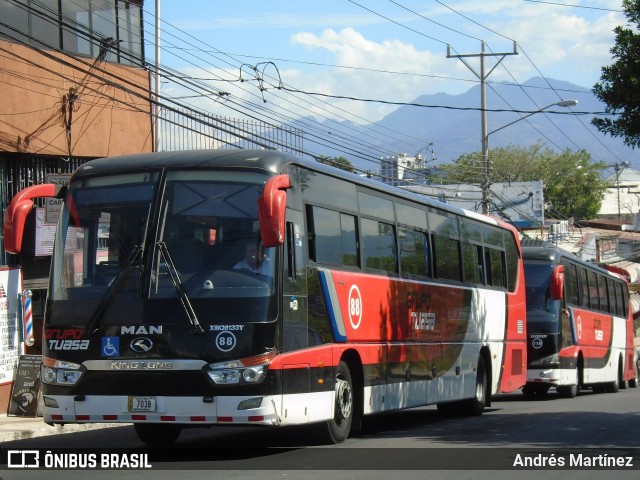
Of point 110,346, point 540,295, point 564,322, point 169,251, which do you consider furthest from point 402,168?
point 110,346

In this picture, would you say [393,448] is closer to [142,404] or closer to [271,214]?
[142,404]

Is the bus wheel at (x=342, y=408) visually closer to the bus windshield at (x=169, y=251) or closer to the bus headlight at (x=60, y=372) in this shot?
the bus windshield at (x=169, y=251)

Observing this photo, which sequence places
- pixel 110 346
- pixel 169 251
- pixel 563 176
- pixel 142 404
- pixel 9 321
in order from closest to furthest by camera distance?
pixel 142 404
pixel 110 346
pixel 169 251
pixel 9 321
pixel 563 176

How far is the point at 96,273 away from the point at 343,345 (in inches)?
124

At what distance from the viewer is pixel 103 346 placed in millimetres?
10664

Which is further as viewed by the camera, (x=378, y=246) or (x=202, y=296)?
(x=378, y=246)

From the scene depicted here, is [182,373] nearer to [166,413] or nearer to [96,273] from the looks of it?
[166,413]

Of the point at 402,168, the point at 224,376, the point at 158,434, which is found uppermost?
the point at 402,168

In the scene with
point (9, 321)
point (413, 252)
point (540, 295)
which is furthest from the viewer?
point (540, 295)

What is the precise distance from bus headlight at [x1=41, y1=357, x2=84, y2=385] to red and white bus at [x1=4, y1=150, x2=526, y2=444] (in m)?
0.01

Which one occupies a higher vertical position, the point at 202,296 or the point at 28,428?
the point at 202,296

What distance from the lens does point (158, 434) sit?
1262 cm

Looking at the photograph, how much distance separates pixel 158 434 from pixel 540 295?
14.2 m

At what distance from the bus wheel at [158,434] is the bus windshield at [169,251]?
2180 mm
